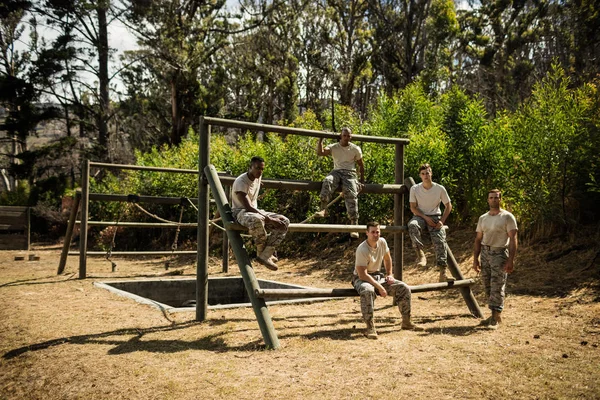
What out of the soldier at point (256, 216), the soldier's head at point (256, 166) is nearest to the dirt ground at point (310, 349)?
the soldier at point (256, 216)

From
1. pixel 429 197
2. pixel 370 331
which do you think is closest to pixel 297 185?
pixel 429 197

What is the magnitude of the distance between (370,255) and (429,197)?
1.57 m

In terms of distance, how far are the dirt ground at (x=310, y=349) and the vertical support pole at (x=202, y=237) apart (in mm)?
237

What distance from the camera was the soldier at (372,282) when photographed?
5.57 m

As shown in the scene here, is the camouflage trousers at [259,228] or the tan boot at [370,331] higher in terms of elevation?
the camouflage trousers at [259,228]

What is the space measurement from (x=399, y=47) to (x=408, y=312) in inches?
1047

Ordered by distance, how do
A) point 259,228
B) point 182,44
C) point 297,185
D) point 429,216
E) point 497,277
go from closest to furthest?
point 259,228
point 497,277
point 297,185
point 429,216
point 182,44

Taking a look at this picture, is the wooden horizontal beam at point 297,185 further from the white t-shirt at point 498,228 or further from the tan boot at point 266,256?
the white t-shirt at point 498,228

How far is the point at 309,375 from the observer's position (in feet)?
13.6

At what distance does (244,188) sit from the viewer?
A: 5.92 metres

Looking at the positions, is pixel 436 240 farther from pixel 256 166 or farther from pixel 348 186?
pixel 256 166

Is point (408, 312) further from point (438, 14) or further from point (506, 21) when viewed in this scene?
point (506, 21)

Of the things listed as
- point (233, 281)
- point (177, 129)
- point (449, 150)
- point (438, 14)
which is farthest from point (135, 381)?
point (438, 14)

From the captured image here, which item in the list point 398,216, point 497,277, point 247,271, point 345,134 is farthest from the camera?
point 398,216
